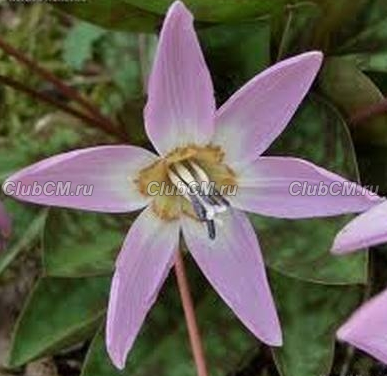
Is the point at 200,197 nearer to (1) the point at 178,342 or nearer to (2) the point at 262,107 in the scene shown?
(2) the point at 262,107

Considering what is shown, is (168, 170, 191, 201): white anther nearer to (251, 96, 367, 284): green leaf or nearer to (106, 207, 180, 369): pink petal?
(106, 207, 180, 369): pink petal

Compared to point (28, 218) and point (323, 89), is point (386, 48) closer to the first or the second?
point (323, 89)

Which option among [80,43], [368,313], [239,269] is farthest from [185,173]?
[80,43]

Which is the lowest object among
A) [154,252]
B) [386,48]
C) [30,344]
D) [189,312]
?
[30,344]

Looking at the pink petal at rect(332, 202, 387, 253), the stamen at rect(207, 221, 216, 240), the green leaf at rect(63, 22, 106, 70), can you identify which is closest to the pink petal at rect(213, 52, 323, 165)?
the stamen at rect(207, 221, 216, 240)

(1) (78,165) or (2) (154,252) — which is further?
(2) (154,252)

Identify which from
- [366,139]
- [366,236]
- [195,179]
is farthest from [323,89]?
[366,236]
